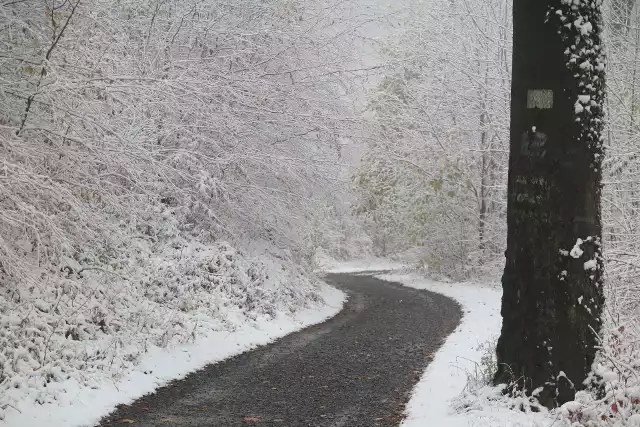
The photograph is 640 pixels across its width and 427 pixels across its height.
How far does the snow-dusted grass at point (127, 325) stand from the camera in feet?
21.7

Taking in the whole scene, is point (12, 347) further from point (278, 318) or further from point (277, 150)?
point (277, 150)

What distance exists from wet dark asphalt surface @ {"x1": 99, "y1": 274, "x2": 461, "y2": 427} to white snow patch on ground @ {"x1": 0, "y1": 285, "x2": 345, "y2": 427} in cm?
20

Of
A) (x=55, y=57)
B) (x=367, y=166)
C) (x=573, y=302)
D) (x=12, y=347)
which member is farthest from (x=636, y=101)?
(x=367, y=166)

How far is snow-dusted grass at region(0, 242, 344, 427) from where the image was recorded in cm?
661

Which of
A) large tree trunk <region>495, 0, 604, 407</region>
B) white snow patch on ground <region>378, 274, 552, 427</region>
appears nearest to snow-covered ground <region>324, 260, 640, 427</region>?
white snow patch on ground <region>378, 274, 552, 427</region>

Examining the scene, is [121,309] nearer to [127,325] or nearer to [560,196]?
[127,325]

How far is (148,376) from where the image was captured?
8078 mm

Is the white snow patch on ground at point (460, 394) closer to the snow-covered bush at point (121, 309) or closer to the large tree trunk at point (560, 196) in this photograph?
the large tree trunk at point (560, 196)

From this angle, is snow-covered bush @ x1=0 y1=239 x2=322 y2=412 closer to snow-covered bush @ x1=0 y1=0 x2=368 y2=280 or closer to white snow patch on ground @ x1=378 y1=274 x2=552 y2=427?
snow-covered bush @ x1=0 y1=0 x2=368 y2=280

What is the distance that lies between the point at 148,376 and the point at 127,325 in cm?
134

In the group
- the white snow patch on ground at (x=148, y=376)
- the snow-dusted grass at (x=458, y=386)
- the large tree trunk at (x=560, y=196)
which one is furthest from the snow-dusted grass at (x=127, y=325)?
the large tree trunk at (x=560, y=196)

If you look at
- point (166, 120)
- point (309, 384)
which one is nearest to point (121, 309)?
point (309, 384)

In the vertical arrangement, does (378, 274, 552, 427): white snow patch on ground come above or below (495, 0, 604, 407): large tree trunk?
below

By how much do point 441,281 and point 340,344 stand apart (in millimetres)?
15868
